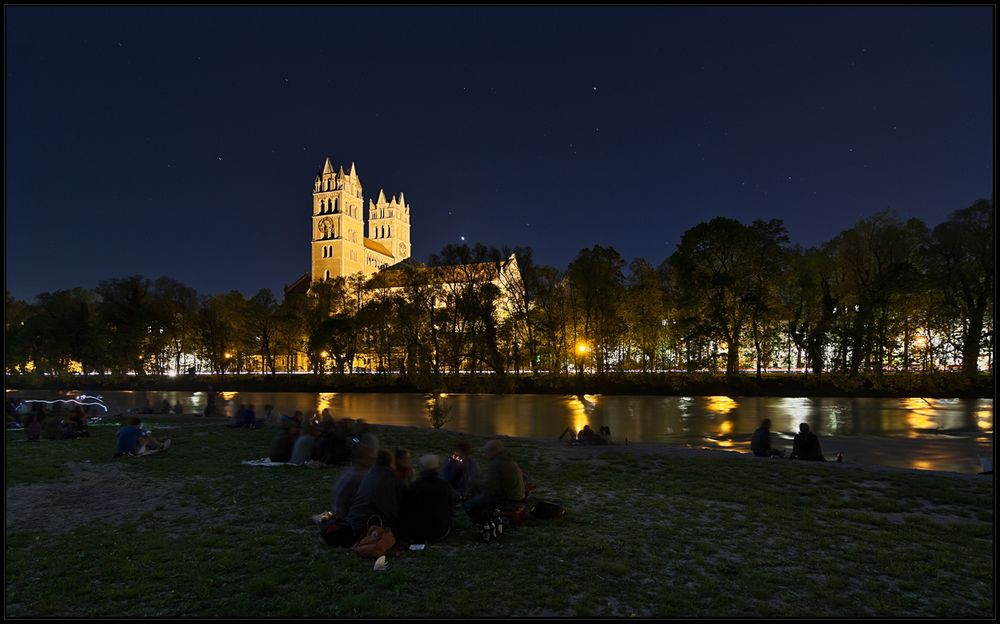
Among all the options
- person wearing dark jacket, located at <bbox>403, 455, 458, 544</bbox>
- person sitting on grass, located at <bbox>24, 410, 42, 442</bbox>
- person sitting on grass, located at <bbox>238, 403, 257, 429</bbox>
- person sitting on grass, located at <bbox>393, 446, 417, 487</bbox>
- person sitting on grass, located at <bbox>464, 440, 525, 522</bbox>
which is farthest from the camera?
person sitting on grass, located at <bbox>238, 403, 257, 429</bbox>

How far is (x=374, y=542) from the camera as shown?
316 inches

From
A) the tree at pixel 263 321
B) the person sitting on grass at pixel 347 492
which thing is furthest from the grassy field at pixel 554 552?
the tree at pixel 263 321

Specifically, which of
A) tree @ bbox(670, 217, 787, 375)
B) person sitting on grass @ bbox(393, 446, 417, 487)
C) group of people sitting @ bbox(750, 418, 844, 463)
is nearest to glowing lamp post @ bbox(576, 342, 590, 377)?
tree @ bbox(670, 217, 787, 375)

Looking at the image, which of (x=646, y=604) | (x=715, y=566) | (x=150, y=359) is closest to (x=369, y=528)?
(x=646, y=604)

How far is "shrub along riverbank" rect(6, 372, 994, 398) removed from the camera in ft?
179

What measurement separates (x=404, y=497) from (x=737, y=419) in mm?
32420

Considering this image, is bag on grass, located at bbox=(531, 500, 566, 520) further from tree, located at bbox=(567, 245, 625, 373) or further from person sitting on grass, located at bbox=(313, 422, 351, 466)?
tree, located at bbox=(567, 245, 625, 373)

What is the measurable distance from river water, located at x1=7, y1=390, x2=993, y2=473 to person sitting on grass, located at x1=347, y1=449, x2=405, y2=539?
60.5ft

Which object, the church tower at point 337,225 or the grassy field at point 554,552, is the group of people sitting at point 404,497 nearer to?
the grassy field at point 554,552

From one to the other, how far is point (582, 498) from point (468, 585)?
5.39 meters

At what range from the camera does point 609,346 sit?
71062mm

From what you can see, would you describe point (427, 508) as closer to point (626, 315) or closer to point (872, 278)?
point (626, 315)

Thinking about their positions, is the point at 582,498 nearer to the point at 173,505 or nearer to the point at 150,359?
the point at 173,505

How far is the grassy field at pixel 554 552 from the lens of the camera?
670 cm
